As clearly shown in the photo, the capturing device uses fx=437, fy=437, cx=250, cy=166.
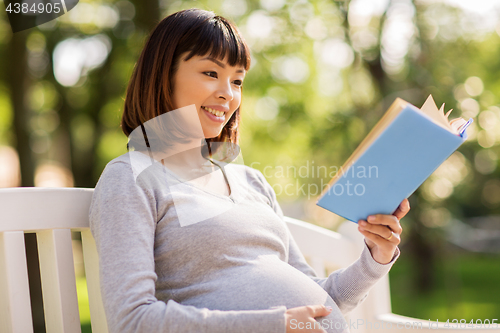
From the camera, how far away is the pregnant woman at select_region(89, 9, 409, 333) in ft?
3.14

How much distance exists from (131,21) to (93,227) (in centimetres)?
452

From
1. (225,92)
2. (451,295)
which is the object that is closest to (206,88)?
(225,92)

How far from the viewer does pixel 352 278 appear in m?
1.35

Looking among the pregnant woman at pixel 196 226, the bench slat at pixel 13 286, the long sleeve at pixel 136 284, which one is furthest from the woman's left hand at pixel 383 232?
the bench slat at pixel 13 286

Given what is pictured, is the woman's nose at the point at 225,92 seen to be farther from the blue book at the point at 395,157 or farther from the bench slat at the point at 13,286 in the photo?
the bench slat at the point at 13,286

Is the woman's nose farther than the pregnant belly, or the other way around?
the woman's nose

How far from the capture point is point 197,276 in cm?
110

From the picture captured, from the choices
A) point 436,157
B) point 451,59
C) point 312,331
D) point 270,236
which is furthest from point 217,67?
point 451,59

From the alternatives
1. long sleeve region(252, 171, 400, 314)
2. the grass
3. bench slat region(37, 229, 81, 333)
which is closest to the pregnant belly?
long sleeve region(252, 171, 400, 314)

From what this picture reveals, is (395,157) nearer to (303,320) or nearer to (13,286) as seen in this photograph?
(303,320)

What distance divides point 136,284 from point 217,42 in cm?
71

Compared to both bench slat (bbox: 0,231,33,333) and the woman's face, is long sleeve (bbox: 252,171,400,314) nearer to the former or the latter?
the woman's face

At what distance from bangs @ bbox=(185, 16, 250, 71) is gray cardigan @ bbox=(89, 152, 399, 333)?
0.35m

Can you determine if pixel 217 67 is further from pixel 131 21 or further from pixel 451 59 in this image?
pixel 451 59
